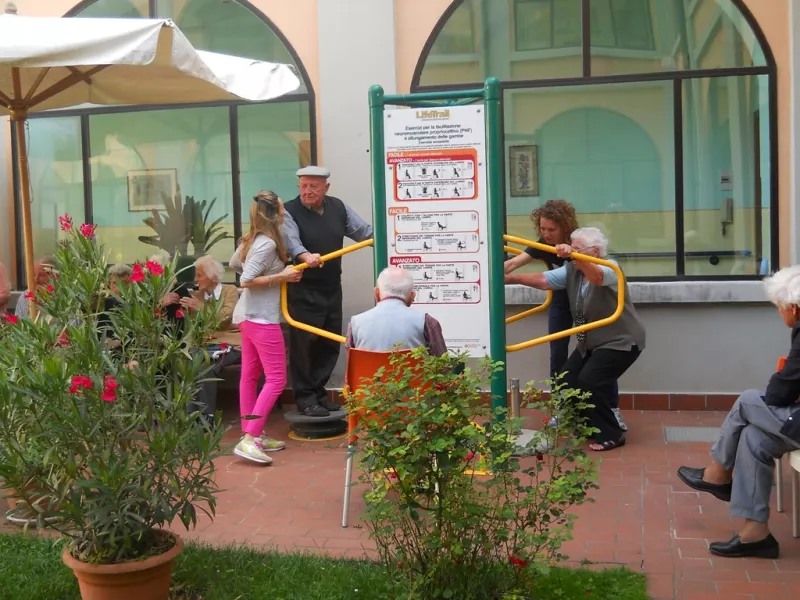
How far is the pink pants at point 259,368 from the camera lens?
679 centimetres

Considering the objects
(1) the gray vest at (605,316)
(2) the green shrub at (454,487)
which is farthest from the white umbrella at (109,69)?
(2) the green shrub at (454,487)

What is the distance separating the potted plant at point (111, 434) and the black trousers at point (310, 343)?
10.6 ft

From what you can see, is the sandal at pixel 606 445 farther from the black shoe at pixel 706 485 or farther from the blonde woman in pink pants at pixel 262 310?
the blonde woman in pink pants at pixel 262 310

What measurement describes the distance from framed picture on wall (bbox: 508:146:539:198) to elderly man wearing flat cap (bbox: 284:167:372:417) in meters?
1.68

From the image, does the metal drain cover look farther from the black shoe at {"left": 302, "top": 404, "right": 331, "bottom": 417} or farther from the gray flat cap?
the gray flat cap

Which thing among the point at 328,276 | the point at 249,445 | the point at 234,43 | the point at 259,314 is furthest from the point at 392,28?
→ the point at 249,445

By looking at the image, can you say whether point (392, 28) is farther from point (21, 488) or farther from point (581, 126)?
point (21, 488)

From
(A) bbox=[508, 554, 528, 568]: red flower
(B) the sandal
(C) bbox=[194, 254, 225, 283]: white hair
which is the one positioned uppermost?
(C) bbox=[194, 254, 225, 283]: white hair

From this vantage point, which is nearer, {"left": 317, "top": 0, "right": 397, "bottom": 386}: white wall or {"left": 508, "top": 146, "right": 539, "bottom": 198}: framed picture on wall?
{"left": 317, "top": 0, "right": 397, "bottom": 386}: white wall

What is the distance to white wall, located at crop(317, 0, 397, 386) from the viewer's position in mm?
8328

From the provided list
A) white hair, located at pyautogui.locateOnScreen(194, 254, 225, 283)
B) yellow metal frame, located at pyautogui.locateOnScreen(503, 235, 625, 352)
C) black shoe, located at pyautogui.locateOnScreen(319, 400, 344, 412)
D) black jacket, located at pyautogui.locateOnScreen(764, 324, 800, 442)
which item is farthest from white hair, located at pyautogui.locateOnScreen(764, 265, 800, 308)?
white hair, located at pyautogui.locateOnScreen(194, 254, 225, 283)

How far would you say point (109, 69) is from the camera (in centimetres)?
695

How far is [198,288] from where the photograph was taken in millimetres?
7641

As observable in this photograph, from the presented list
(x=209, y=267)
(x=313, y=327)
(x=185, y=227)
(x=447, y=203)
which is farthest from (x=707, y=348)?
(x=185, y=227)
